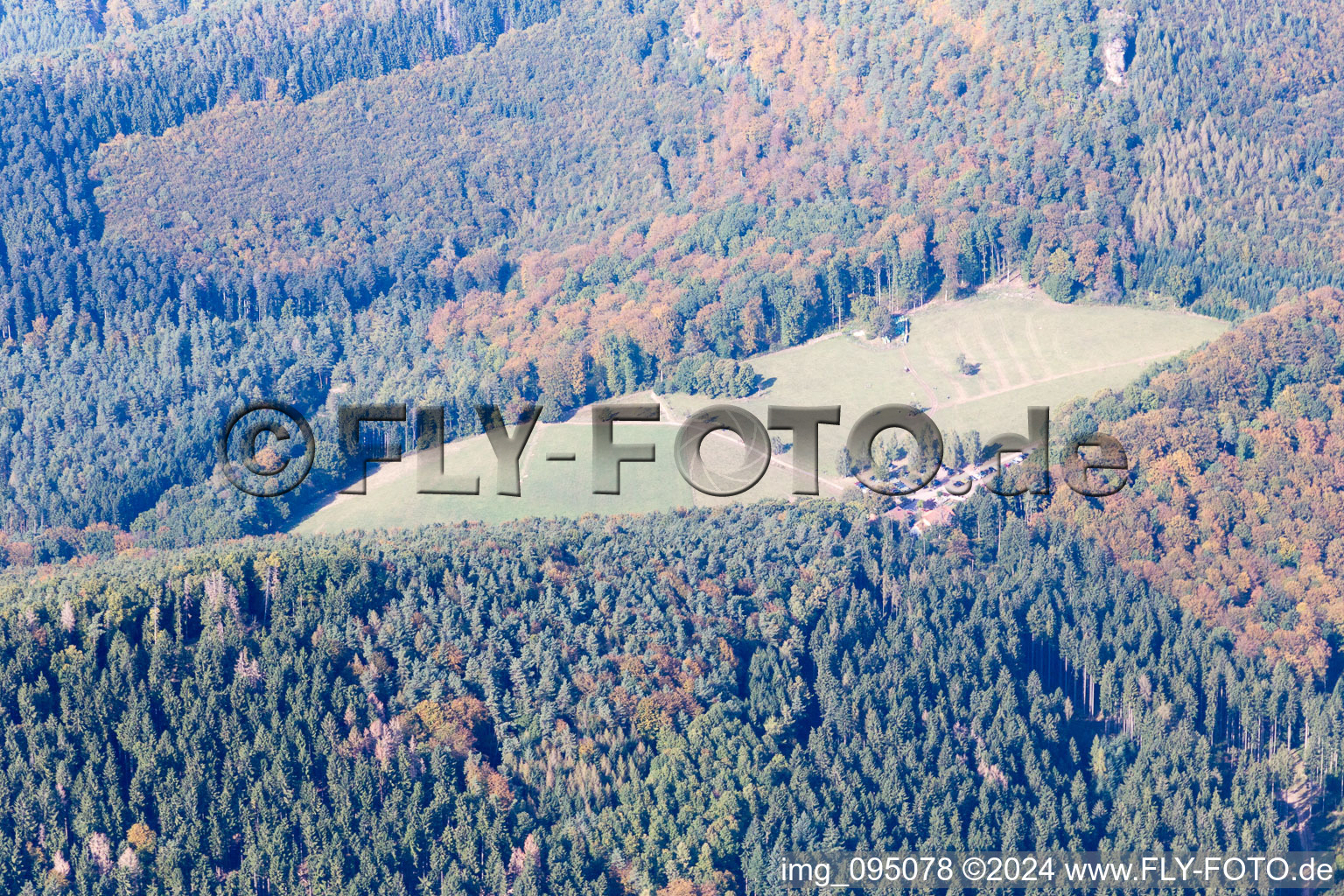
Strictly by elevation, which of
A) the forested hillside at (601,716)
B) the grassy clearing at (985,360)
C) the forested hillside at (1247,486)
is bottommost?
the forested hillside at (601,716)

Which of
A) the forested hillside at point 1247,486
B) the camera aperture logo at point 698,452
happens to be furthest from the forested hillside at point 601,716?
the camera aperture logo at point 698,452

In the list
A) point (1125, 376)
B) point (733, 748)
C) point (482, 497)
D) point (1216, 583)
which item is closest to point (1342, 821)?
point (1216, 583)

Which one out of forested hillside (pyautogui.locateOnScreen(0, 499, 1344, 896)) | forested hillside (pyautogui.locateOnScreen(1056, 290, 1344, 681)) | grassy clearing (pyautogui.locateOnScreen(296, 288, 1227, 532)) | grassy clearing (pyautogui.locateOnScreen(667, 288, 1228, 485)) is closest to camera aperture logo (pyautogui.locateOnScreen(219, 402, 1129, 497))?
grassy clearing (pyautogui.locateOnScreen(296, 288, 1227, 532))

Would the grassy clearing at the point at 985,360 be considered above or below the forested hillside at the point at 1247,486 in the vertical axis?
above

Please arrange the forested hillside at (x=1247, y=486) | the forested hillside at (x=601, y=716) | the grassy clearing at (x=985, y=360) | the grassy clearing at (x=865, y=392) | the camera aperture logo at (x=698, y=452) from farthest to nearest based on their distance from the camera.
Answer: the grassy clearing at (x=985, y=360)
the grassy clearing at (x=865, y=392)
the camera aperture logo at (x=698, y=452)
the forested hillside at (x=1247, y=486)
the forested hillside at (x=601, y=716)

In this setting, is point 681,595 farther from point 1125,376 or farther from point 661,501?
point 1125,376

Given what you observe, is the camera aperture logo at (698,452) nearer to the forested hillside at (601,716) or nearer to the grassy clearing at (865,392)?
the grassy clearing at (865,392)
